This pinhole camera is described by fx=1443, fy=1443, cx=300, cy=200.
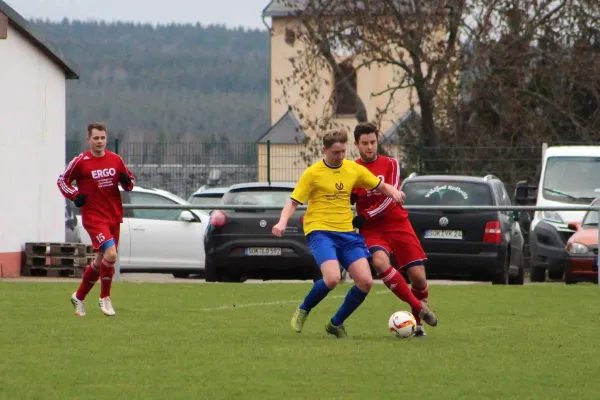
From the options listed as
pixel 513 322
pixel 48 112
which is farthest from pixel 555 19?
pixel 513 322

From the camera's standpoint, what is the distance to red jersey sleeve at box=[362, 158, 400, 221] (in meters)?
11.7

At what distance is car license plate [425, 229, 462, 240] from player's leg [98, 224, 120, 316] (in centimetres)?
783

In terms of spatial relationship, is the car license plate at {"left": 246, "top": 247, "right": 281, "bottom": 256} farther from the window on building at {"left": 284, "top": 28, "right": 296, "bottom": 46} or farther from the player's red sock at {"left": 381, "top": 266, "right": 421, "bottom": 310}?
the window on building at {"left": 284, "top": 28, "right": 296, "bottom": 46}

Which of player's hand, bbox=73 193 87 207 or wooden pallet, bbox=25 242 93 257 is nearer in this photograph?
player's hand, bbox=73 193 87 207

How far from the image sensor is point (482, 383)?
28.2 feet

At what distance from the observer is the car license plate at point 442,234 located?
20.9 metres

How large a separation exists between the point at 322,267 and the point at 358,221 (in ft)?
1.81

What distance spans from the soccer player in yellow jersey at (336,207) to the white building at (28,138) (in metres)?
11.0

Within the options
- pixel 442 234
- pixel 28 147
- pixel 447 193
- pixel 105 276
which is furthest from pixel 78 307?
pixel 28 147

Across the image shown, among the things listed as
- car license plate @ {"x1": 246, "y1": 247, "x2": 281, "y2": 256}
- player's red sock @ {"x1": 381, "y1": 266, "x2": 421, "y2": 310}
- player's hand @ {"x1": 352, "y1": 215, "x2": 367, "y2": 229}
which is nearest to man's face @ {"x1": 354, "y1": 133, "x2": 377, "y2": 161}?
player's hand @ {"x1": 352, "y1": 215, "x2": 367, "y2": 229}

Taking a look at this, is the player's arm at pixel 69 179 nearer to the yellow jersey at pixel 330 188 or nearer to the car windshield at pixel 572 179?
the yellow jersey at pixel 330 188

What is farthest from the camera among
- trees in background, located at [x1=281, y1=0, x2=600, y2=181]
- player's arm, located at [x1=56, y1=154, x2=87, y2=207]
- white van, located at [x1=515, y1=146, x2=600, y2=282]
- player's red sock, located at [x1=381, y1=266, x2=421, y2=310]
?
trees in background, located at [x1=281, y1=0, x2=600, y2=181]

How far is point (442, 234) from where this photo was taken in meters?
20.9

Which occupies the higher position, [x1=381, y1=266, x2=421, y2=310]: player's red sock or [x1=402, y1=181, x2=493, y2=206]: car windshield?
[x1=402, y1=181, x2=493, y2=206]: car windshield
